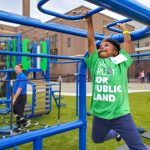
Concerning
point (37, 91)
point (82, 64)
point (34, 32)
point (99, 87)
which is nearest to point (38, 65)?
point (37, 91)

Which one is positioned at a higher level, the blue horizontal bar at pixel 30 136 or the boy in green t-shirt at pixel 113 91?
the boy in green t-shirt at pixel 113 91

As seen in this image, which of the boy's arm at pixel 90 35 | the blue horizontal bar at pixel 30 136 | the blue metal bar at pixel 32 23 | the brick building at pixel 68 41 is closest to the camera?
the blue metal bar at pixel 32 23

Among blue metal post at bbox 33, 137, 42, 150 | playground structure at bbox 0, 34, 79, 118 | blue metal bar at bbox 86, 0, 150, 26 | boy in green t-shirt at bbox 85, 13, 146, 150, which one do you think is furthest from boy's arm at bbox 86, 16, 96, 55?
playground structure at bbox 0, 34, 79, 118

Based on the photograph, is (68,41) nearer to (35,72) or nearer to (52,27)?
(35,72)


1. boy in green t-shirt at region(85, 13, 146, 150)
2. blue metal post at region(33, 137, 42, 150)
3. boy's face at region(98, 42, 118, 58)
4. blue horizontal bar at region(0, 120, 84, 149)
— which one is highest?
boy's face at region(98, 42, 118, 58)

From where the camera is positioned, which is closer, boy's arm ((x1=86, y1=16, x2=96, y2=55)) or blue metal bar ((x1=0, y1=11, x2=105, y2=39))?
blue metal bar ((x1=0, y1=11, x2=105, y2=39))

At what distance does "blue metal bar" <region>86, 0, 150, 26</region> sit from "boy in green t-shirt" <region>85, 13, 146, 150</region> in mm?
1111

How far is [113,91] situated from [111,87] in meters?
0.04

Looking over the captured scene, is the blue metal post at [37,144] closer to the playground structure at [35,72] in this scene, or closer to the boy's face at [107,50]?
the boy's face at [107,50]

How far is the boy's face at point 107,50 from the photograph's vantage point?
7.02 feet

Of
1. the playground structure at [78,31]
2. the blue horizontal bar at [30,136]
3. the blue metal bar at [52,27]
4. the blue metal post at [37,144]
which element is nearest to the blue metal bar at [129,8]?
the playground structure at [78,31]

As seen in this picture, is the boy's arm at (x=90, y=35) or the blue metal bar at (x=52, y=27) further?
the boy's arm at (x=90, y=35)

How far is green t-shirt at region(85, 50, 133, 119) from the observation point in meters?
2.10

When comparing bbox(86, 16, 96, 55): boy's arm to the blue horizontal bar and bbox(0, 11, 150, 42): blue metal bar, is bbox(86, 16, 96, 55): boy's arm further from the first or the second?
the blue horizontal bar
